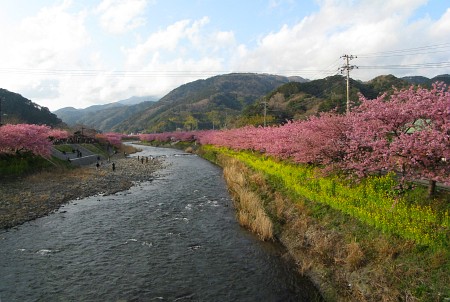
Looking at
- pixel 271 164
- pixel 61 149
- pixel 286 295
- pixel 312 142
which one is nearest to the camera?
pixel 286 295

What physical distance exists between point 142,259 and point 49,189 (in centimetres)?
2167

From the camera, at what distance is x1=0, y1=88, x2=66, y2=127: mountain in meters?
114

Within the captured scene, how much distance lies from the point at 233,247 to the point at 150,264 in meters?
5.01

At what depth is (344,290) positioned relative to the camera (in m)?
11.8

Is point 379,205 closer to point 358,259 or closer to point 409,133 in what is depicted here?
point 409,133

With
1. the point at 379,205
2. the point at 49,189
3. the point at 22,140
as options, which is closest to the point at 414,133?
the point at 379,205

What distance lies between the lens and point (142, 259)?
52.3ft

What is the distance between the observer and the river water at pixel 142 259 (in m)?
12.8

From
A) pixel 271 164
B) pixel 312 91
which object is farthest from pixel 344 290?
pixel 312 91

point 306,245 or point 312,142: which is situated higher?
point 312,142

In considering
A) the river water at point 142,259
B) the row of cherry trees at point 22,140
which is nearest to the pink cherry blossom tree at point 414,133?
the river water at point 142,259

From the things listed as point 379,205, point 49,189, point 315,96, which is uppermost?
point 315,96

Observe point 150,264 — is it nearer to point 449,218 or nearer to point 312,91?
point 449,218

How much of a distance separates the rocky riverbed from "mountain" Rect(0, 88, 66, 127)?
90.2 metres
